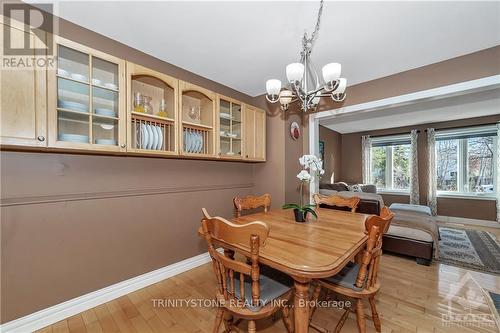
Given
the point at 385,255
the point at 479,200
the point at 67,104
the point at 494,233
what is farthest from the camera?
the point at 479,200

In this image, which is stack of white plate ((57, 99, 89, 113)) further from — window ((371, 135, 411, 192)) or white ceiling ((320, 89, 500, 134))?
window ((371, 135, 411, 192))

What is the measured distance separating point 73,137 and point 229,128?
1.62 metres

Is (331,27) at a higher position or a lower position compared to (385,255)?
higher

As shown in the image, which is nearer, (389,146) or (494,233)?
(494,233)

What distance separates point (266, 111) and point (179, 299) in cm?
268

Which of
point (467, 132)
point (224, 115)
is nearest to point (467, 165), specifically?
point (467, 132)

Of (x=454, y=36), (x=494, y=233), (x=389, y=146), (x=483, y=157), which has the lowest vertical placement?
(x=494, y=233)

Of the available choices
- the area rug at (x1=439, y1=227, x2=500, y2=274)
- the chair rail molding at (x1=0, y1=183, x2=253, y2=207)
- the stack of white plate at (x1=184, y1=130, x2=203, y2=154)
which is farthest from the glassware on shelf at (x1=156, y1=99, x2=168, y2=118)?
the area rug at (x1=439, y1=227, x2=500, y2=274)

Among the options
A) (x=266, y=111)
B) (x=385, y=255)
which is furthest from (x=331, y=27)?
(x=385, y=255)

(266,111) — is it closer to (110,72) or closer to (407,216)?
(110,72)

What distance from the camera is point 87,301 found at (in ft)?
5.90

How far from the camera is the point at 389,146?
6109 mm

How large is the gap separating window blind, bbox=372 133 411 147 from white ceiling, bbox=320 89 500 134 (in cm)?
37

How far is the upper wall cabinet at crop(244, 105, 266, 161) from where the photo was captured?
2871 mm
